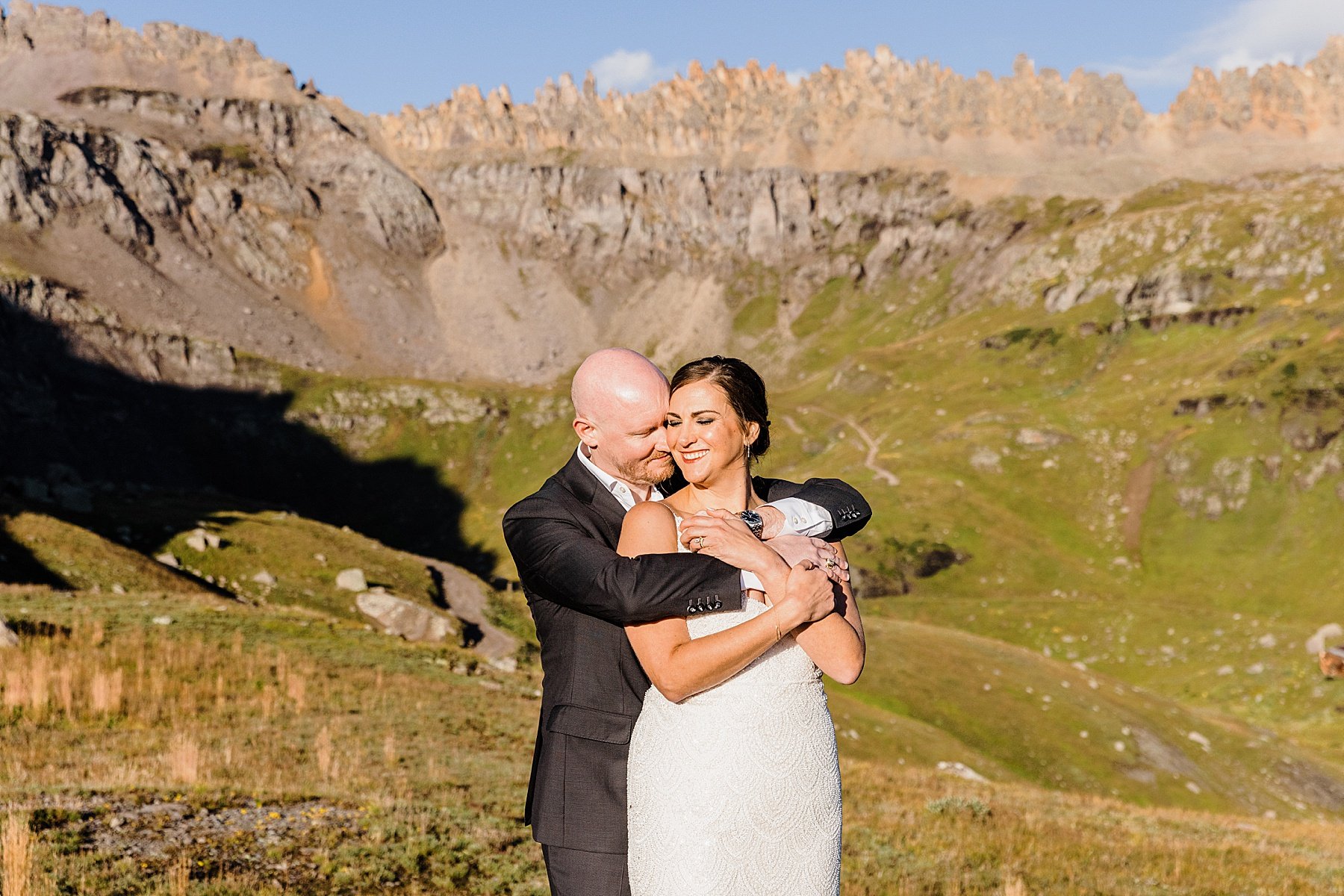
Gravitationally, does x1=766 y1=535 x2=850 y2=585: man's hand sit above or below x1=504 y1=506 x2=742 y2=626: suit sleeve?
above

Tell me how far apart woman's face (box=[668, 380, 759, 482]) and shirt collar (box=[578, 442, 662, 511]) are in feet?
1.91

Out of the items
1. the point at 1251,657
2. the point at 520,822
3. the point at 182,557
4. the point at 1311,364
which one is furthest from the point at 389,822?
the point at 1311,364

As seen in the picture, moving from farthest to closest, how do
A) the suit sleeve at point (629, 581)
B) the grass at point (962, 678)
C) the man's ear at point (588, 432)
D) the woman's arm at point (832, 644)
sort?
the grass at point (962, 678), the man's ear at point (588, 432), the woman's arm at point (832, 644), the suit sleeve at point (629, 581)

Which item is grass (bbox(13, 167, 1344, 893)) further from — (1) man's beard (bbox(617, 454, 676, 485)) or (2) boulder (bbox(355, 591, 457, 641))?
(1) man's beard (bbox(617, 454, 676, 485))

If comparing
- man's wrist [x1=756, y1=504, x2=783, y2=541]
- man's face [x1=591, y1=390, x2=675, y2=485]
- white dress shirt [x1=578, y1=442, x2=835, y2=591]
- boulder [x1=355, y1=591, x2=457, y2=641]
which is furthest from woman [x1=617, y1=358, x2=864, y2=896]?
boulder [x1=355, y1=591, x2=457, y2=641]

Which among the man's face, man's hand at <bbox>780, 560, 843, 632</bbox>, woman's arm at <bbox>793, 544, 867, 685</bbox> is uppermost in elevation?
the man's face

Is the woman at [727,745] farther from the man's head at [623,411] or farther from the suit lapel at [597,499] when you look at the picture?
the suit lapel at [597,499]

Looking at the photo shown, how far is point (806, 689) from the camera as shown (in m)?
6.09

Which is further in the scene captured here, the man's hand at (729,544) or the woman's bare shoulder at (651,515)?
the woman's bare shoulder at (651,515)

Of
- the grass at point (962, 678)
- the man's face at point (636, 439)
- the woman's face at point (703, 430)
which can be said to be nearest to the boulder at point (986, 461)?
the grass at point (962, 678)

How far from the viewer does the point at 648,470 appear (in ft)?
Result: 22.3

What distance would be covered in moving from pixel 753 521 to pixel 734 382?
3.16 feet

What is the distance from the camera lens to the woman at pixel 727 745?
5.80m

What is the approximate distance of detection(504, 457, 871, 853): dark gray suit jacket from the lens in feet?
20.1
